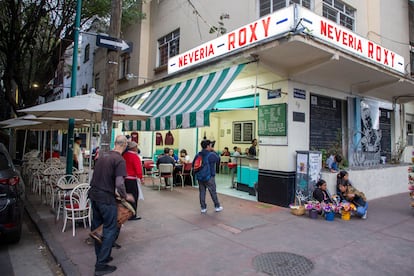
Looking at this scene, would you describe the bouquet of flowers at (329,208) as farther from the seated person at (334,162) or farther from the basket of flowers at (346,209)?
the seated person at (334,162)

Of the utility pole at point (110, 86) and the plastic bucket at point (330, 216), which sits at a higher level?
the utility pole at point (110, 86)

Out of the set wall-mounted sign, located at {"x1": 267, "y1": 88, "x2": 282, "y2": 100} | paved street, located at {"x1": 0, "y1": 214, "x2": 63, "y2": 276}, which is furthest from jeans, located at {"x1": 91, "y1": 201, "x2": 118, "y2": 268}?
wall-mounted sign, located at {"x1": 267, "y1": 88, "x2": 282, "y2": 100}

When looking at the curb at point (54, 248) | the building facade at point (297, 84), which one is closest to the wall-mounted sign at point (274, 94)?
the building facade at point (297, 84)

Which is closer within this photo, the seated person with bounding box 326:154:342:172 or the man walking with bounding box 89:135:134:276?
the man walking with bounding box 89:135:134:276

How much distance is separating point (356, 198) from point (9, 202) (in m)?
6.98

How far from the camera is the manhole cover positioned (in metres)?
3.83

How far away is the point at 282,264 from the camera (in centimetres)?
406

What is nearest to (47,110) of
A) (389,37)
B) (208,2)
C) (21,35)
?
(208,2)

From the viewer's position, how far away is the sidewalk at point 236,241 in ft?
13.0

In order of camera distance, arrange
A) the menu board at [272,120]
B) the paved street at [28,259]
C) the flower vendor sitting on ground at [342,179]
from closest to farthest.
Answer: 1. the paved street at [28,259]
2. the flower vendor sitting on ground at [342,179]
3. the menu board at [272,120]

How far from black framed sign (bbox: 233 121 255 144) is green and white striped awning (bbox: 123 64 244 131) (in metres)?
4.71

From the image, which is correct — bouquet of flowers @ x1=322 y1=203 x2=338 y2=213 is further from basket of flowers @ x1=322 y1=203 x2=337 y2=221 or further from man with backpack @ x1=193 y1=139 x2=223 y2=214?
man with backpack @ x1=193 y1=139 x2=223 y2=214

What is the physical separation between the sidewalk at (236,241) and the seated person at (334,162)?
146cm

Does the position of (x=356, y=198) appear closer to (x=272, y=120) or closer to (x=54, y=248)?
(x=272, y=120)
